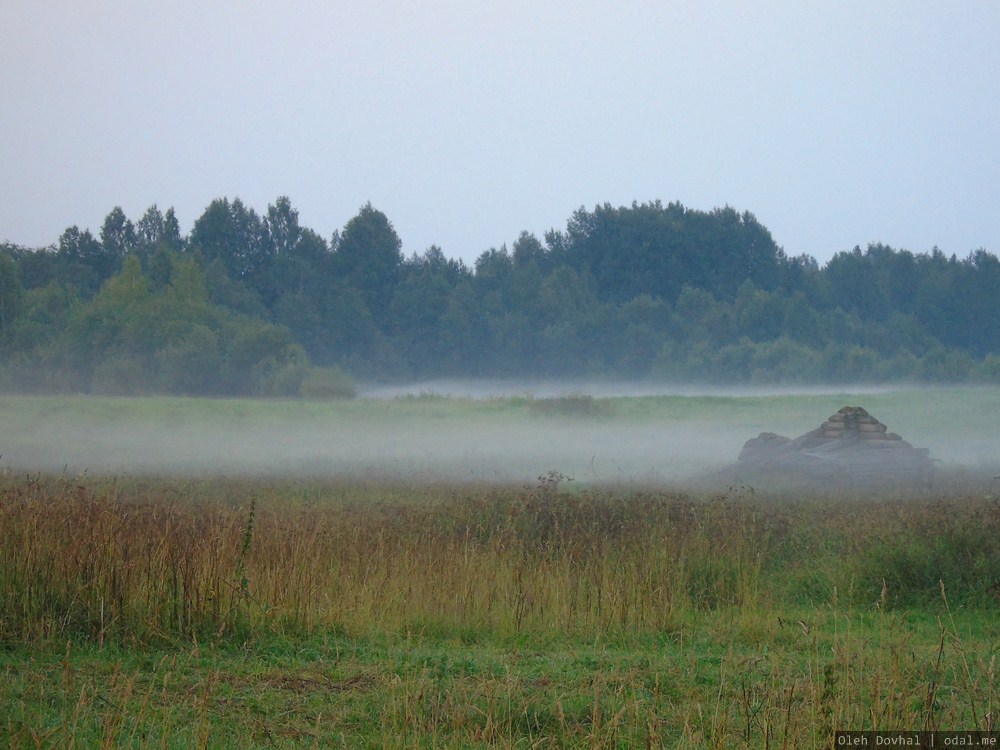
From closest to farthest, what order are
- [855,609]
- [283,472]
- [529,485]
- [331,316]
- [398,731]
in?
1. [398,731]
2. [855,609]
3. [529,485]
4. [283,472]
5. [331,316]

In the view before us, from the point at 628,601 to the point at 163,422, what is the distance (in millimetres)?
29148

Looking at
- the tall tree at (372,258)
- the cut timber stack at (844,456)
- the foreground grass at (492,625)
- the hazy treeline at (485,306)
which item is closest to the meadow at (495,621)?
the foreground grass at (492,625)

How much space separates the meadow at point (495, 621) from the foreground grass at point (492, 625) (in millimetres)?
30

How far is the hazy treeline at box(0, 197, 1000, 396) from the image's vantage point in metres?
53.8

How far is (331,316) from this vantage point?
2643 inches

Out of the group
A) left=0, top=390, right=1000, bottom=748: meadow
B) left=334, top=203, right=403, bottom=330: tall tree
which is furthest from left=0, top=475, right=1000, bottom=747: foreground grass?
left=334, top=203, right=403, bottom=330: tall tree

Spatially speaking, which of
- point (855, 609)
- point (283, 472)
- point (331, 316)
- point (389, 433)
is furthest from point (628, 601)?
point (331, 316)

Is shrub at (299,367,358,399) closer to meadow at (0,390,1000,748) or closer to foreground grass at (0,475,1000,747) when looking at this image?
meadow at (0,390,1000,748)

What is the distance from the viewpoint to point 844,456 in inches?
862

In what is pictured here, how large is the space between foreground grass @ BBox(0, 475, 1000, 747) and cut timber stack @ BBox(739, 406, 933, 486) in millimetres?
6658

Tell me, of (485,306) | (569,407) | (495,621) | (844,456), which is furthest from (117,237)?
(495,621)

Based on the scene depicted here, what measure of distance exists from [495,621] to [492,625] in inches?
2.3

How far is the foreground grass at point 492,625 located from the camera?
5.62 m

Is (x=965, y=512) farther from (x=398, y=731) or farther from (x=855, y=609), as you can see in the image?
(x=398, y=731)
